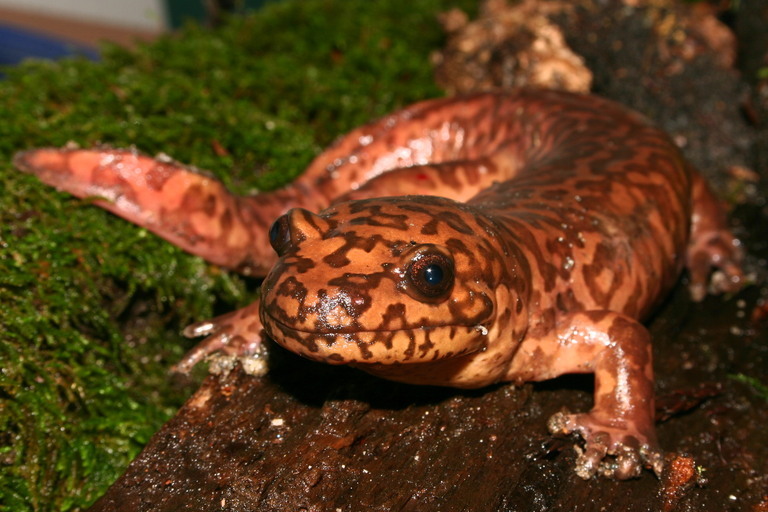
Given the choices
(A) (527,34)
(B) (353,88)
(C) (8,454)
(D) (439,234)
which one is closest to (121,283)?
(C) (8,454)

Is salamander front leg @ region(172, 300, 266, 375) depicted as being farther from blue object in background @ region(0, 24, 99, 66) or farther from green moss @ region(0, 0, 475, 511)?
blue object in background @ region(0, 24, 99, 66)

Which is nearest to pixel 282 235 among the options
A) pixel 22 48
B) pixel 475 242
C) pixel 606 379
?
pixel 475 242

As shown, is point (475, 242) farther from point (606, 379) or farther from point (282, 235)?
point (606, 379)

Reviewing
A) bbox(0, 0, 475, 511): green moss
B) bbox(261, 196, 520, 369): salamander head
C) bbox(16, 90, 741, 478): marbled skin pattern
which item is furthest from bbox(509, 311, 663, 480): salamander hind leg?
bbox(0, 0, 475, 511): green moss

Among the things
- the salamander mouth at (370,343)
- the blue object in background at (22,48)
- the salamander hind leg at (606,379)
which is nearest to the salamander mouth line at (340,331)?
the salamander mouth at (370,343)

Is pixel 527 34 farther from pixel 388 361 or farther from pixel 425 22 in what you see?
pixel 388 361
